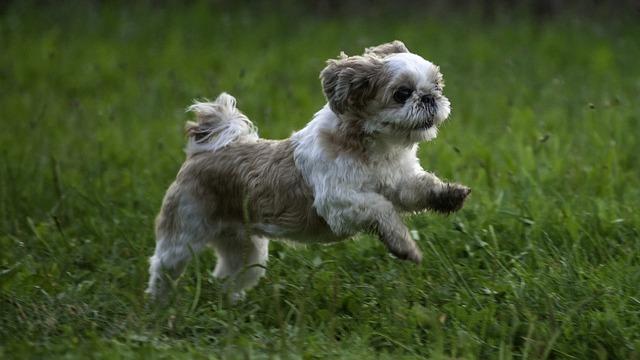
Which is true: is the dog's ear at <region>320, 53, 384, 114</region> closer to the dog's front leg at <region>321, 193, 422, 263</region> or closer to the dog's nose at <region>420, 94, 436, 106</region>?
the dog's nose at <region>420, 94, 436, 106</region>

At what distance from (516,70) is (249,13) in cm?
428

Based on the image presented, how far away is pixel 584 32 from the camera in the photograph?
12.5 m

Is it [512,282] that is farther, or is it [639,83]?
[639,83]

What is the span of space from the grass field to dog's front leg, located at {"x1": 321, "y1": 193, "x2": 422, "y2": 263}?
344mm

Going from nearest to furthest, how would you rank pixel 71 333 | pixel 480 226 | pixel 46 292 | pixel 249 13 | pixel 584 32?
pixel 71 333
pixel 46 292
pixel 480 226
pixel 584 32
pixel 249 13

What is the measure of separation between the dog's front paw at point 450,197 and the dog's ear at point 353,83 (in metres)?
0.60

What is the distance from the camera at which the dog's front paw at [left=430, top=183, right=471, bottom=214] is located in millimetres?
5617

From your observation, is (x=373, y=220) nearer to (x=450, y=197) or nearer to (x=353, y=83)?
(x=450, y=197)

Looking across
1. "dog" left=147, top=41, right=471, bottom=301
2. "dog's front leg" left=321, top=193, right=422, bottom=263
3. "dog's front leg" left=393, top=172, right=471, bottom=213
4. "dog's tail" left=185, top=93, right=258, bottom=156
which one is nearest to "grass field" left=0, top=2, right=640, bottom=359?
"dog" left=147, top=41, right=471, bottom=301

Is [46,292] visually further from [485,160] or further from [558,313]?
A: [485,160]

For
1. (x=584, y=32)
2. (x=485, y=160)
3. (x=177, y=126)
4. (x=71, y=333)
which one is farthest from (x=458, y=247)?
(x=584, y=32)

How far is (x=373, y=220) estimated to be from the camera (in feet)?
18.2

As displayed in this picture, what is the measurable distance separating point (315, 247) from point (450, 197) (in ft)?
4.90

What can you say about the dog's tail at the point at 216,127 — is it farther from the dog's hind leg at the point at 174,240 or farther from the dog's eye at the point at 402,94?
the dog's eye at the point at 402,94
